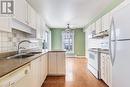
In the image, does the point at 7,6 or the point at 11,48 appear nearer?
the point at 7,6

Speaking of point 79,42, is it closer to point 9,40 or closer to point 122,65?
point 9,40

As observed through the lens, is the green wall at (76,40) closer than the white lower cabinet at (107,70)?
No

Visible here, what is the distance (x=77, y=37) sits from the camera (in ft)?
42.7

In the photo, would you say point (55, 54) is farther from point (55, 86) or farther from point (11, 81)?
point (11, 81)

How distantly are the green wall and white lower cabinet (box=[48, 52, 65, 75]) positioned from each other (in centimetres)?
744

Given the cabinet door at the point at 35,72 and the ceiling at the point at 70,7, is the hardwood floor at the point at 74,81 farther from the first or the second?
the ceiling at the point at 70,7

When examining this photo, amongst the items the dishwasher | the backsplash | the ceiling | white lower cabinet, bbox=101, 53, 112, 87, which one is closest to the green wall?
the ceiling

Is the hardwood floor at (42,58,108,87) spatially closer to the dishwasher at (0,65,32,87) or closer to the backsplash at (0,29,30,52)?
the backsplash at (0,29,30,52)

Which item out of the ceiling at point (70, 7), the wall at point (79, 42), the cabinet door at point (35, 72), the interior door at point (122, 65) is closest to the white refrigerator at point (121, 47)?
the interior door at point (122, 65)

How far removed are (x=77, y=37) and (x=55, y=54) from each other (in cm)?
757

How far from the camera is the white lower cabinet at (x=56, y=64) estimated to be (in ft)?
18.4

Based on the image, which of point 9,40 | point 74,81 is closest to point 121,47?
point 9,40

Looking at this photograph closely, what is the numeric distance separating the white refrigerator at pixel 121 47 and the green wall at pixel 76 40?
10229mm

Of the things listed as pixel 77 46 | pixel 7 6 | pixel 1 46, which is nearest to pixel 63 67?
pixel 1 46
